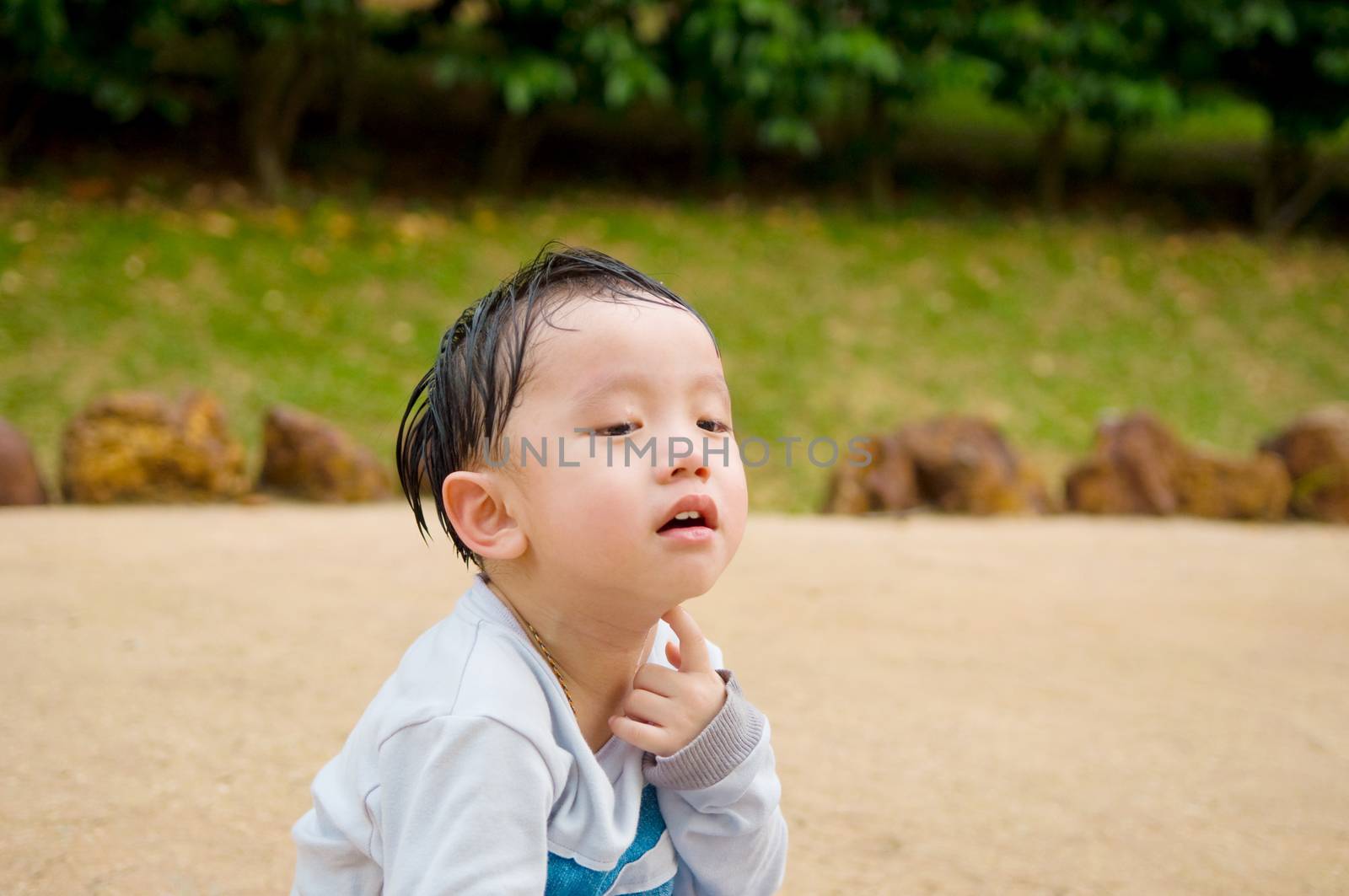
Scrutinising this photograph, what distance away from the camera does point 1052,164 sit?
888cm

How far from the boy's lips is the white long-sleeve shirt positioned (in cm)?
22

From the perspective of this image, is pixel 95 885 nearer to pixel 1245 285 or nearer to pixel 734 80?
pixel 734 80

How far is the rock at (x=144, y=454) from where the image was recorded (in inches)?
177

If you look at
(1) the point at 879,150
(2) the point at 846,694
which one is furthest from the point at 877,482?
(1) the point at 879,150

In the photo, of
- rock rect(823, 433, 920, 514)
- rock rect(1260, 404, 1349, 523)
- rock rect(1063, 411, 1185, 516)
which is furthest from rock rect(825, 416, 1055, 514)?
rock rect(1260, 404, 1349, 523)

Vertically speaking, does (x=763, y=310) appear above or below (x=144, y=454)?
below

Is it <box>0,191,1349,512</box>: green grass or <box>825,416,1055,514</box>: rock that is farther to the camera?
<box>0,191,1349,512</box>: green grass

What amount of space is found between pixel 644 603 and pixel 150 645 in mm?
1987

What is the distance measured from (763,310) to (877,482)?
242 centimetres

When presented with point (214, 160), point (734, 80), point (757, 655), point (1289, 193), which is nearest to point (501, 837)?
point (757, 655)

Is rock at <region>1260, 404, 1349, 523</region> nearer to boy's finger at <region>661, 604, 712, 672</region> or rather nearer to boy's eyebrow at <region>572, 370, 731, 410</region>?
boy's finger at <region>661, 604, 712, 672</region>

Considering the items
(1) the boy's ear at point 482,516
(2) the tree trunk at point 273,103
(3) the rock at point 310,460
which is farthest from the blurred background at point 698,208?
(1) the boy's ear at point 482,516

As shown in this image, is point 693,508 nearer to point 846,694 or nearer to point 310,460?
point 846,694

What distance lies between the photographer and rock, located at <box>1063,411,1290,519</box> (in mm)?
5246
